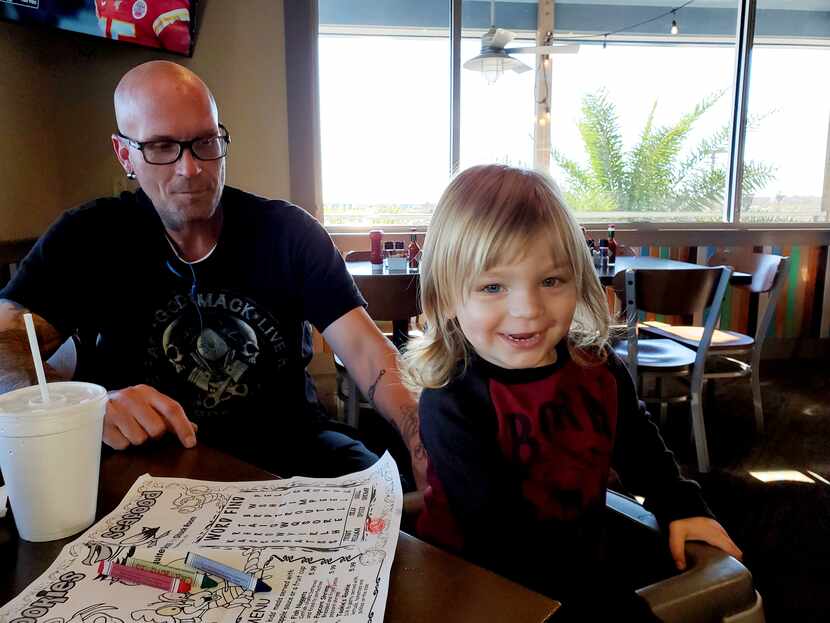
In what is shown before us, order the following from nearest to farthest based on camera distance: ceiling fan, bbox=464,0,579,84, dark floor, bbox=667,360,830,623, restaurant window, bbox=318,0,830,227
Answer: dark floor, bbox=667,360,830,623 → ceiling fan, bbox=464,0,579,84 → restaurant window, bbox=318,0,830,227

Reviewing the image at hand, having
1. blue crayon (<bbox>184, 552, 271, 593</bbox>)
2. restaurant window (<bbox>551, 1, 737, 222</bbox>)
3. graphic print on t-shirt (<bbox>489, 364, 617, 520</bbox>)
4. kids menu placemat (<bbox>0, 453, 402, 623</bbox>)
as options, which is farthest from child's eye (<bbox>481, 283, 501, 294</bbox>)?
restaurant window (<bbox>551, 1, 737, 222</bbox>)

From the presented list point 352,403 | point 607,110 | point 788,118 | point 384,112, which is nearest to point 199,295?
point 352,403

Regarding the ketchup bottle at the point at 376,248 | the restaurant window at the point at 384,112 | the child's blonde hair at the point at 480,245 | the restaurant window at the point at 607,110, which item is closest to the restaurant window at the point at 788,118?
the restaurant window at the point at 607,110

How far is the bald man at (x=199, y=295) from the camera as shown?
1.34m

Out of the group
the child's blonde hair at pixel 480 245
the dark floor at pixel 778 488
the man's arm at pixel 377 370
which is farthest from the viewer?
the dark floor at pixel 778 488

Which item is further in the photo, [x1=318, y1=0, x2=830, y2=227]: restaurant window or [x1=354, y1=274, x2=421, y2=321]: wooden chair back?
[x1=318, y1=0, x2=830, y2=227]: restaurant window

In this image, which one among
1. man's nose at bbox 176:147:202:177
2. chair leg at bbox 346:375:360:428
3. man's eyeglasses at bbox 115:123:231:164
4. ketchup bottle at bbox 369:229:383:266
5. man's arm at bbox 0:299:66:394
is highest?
man's eyeglasses at bbox 115:123:231:164

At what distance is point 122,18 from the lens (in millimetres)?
2789

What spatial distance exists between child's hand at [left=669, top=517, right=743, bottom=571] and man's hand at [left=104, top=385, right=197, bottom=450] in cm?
66

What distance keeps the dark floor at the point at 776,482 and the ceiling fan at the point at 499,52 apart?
2.23m

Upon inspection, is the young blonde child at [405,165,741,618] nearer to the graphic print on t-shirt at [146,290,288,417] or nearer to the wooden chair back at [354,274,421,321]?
the graphic print on t-shirt at [146,290,288,417]

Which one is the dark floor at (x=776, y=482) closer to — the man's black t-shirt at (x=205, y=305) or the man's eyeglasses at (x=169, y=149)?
the man's black t-shirt at (x=205, y=305)

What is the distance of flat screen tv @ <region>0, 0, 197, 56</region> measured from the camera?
92.0 inches

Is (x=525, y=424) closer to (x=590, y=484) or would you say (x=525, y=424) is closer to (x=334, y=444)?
(x=590, y=484)
